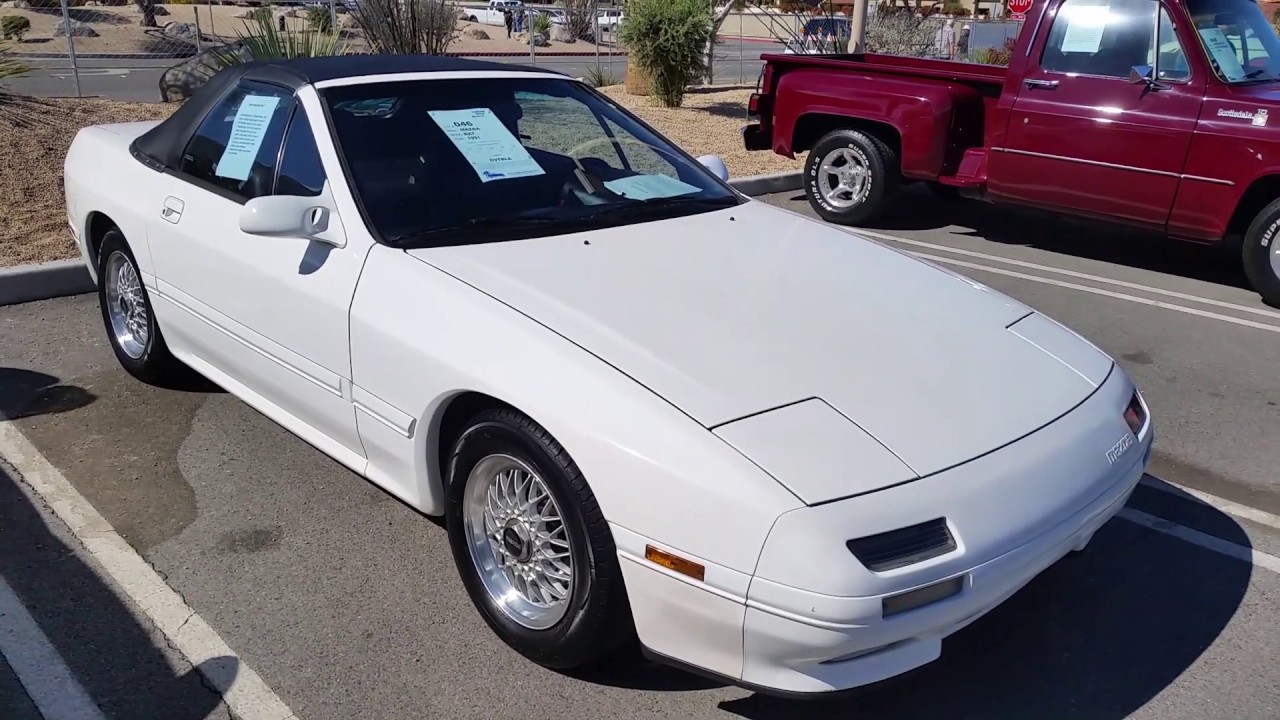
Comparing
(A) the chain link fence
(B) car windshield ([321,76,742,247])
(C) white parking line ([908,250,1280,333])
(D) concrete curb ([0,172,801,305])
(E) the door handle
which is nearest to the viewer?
(B) car windshield ([321,76,742,247])

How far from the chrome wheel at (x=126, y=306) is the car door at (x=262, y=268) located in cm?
44

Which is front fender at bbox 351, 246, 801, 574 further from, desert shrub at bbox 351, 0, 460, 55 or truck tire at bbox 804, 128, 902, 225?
desert shrub at bbox 351, 0, 460, 55

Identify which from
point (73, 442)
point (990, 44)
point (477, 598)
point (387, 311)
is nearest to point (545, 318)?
point (387, 311)

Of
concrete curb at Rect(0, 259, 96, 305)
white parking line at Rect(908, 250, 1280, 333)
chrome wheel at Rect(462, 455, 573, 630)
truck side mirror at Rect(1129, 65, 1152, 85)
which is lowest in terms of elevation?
white parking line at Rect(908, 250, 1280, 333)

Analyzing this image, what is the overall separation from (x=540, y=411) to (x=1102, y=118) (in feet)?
19.6

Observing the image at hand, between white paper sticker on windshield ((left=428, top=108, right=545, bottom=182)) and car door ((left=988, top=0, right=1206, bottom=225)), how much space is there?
4.96 metres

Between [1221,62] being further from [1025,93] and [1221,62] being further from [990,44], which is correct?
[990,44]

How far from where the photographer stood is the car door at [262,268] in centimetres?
343

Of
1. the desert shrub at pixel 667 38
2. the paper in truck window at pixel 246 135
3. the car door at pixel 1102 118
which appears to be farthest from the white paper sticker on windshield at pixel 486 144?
the desert shrub at pixel 667 38

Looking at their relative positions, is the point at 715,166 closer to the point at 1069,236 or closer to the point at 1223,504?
the point at 1223,504

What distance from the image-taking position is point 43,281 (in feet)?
20.7

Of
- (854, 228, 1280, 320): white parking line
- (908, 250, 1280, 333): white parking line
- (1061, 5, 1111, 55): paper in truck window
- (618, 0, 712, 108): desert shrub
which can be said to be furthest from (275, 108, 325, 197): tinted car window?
(618, 0, 712, 108): desert shrub

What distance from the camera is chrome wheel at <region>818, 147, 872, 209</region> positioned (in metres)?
8.73

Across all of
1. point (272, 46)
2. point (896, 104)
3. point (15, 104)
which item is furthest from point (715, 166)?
point (15, 104)
